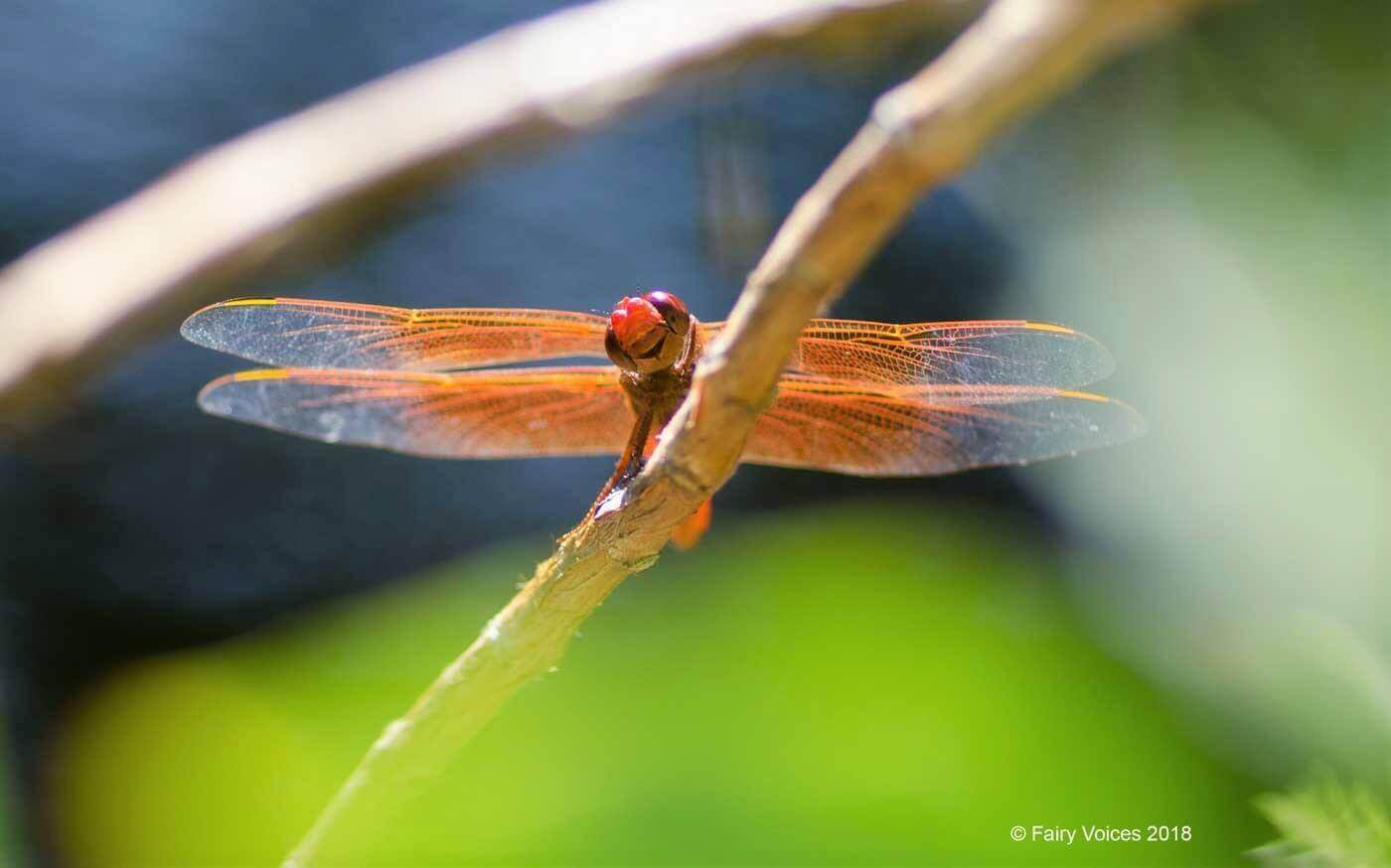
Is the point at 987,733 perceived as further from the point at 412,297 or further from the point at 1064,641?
the point at 412,297

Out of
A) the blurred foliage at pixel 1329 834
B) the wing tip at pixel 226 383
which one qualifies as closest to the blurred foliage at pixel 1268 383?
the blurred foliage at pixel 1329 834

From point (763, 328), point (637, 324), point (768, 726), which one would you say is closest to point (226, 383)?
point (637, 324)

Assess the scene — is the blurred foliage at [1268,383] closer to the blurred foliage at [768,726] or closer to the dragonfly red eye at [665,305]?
the blurred foliage at [768,726]

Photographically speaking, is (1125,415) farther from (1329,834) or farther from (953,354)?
(1329,834)

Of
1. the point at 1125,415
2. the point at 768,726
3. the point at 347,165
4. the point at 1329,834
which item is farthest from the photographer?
the point at 347,165

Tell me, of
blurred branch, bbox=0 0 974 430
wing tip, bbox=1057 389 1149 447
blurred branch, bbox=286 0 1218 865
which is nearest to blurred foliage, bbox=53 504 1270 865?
blurred branch, bbox=286 0 1218 865

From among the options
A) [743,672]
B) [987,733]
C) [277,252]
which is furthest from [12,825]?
[987,733]
